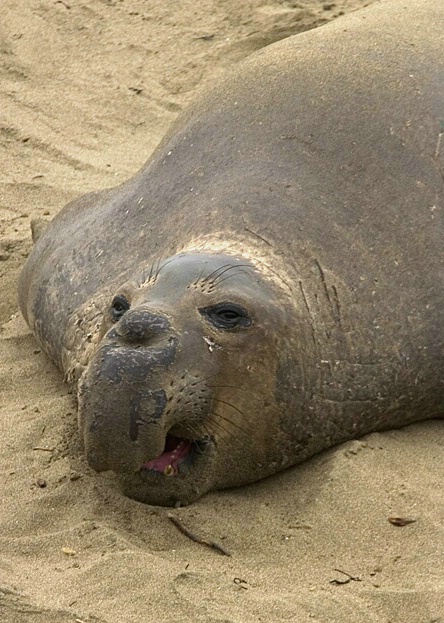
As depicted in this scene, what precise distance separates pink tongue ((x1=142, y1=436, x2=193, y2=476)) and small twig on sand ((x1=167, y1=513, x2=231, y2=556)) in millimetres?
136

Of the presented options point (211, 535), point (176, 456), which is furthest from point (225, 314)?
point (211, 535)

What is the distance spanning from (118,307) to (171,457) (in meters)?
0.48

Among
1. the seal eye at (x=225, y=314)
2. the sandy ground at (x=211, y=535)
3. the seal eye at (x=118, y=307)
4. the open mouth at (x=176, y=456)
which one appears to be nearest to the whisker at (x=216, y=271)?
the seal eye at (x=225, y=314)

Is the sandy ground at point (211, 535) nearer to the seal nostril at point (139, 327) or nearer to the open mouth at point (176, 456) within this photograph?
the open mouth at point (176, 456)

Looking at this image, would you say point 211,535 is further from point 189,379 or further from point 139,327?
point 139,327

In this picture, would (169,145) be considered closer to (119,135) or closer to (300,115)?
(300,115)

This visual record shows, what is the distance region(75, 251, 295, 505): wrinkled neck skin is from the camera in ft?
13.2

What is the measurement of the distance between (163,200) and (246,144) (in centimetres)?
36

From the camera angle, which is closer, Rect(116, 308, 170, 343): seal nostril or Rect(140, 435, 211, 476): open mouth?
Rect(116, 308, 170, 343): seal nostril

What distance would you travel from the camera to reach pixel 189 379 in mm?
4102

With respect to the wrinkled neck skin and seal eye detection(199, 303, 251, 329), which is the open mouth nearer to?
the wrinkled neck skin

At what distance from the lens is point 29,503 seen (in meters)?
4.33

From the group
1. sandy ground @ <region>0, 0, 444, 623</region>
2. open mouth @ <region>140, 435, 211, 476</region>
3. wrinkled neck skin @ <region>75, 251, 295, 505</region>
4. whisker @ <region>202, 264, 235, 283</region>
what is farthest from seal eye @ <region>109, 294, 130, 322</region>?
sandy ground @ <region>0, 0, 444, 623</region>

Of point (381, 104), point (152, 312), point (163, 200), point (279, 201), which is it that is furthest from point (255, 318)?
point (381, 104)
